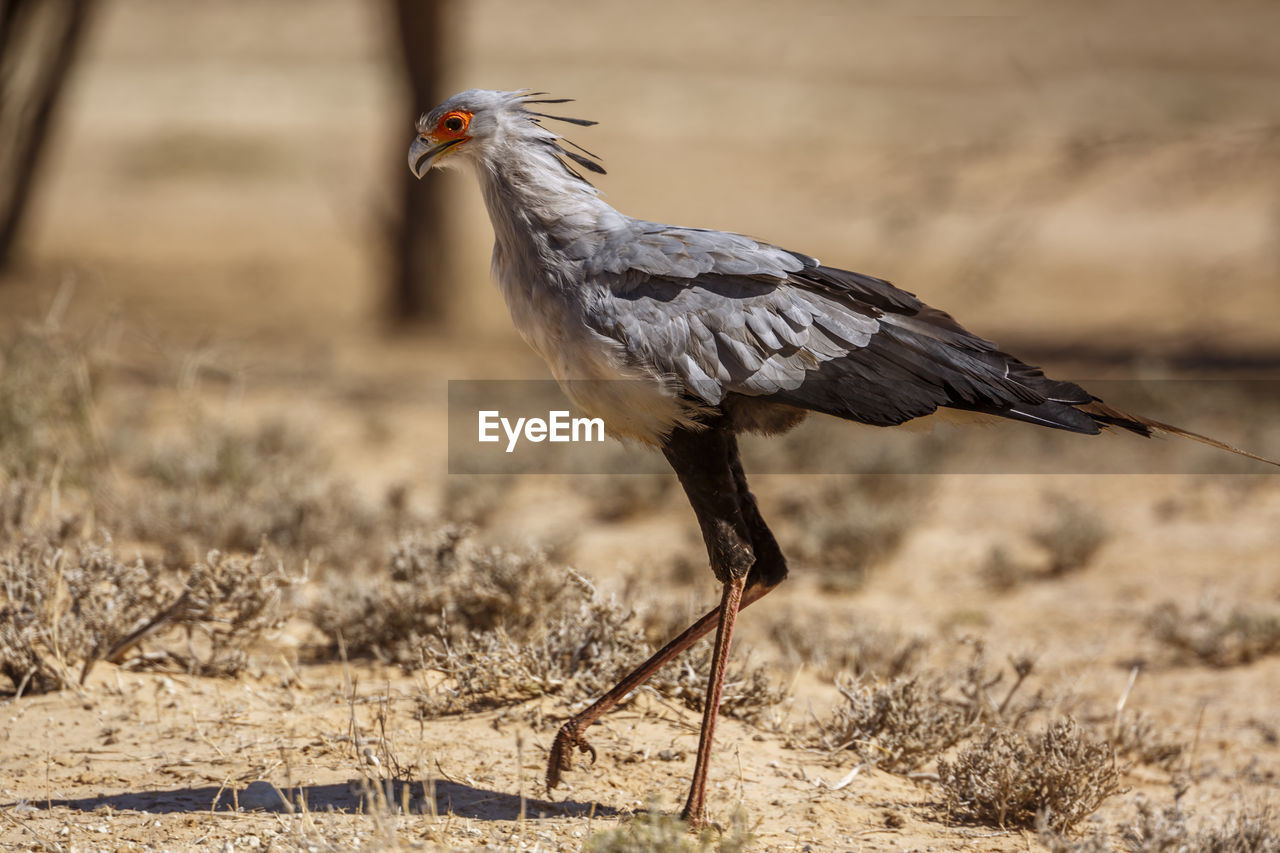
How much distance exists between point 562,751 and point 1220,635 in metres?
3.19

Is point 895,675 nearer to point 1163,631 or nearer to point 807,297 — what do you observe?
point 1163,631

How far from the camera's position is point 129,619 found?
14.3 ft

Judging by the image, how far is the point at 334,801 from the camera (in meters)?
3.51

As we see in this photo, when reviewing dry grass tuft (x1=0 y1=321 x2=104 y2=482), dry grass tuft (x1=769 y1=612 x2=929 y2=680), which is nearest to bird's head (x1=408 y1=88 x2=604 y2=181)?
dry grass tuft (x1=769 y1=612 x2=929 y2=680)

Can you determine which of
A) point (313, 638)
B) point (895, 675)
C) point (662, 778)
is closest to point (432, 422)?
point (313, 638)

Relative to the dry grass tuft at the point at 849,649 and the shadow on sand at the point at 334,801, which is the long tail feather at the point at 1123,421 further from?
the shadow on sand at the point at 334,801

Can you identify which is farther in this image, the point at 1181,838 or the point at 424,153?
the point at 424,153

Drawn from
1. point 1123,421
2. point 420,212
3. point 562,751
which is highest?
point 420,212

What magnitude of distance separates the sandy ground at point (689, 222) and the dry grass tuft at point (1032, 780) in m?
0.10

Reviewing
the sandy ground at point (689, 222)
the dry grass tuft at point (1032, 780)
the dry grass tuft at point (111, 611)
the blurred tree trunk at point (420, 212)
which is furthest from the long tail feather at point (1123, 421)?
the blurred tree trunk at point (420, 212)

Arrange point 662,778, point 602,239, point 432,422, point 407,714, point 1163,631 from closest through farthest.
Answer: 1. point 602,239
2. point 662,778
3. point 407,714
4. point 1163,631
5. point 432,422

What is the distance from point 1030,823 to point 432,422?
634cm

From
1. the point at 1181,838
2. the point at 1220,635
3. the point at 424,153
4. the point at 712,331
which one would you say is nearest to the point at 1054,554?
the point at 1220,635

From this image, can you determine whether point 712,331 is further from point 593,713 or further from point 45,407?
point 45,407
